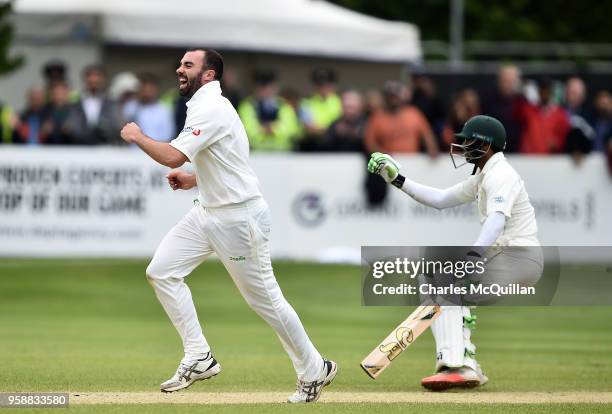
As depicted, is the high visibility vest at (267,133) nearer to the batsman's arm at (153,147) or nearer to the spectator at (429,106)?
the spectator at (429,106)

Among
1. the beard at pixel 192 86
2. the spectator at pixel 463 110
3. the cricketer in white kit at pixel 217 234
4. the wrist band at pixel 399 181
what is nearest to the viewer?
the cricketer in white kit at pixel 217 234

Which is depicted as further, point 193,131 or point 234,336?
point 234,336

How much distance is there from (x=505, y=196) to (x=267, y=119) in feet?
39.1

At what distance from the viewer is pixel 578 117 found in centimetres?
2356

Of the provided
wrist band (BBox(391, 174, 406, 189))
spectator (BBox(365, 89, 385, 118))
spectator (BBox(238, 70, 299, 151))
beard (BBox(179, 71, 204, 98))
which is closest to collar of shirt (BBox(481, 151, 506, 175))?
wrist band (BBox(391, 174, 406, 189))

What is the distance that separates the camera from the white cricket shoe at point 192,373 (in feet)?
35.9

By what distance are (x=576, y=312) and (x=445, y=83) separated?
40.8ft

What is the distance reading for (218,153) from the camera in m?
10.6

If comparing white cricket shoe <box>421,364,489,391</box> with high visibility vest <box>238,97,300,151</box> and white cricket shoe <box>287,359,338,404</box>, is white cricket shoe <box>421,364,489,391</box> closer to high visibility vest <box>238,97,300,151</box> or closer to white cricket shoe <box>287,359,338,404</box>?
white cricket shoe <box>287,359,338,404</box>

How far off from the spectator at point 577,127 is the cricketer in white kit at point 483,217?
35.3 ft

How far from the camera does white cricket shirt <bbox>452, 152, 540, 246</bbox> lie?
439 inches

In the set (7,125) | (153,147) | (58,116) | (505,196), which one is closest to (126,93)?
(58,116)

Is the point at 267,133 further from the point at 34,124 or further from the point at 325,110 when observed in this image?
the point at 34,124

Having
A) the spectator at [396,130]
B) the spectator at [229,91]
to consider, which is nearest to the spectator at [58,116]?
the spectator at [229,91]
